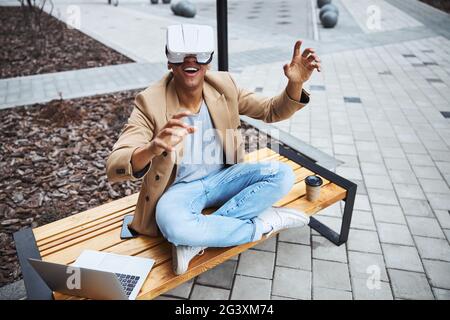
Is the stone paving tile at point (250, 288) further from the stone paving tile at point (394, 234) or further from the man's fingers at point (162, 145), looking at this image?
the man's fingers at point (162, 145)

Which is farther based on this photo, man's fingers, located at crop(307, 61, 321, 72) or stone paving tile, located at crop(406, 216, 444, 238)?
stone paving tile, located at crop(406, 216, 444, 238)

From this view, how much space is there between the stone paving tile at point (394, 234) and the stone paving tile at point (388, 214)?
0.23 ft

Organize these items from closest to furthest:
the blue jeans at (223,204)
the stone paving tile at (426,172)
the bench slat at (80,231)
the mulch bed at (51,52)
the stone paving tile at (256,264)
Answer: the blue jeans at (223,204) < the bench slat at (80,231) < the stone paving tile at (256,264) < the stone paving tile at (426,172) < the mulch bed at (51,52)

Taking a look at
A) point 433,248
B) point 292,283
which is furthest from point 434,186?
point 292,283

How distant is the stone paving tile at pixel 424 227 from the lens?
3066 millimetres

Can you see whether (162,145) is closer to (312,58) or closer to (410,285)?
(312,58)

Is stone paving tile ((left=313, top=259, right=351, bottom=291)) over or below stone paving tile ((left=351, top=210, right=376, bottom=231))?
below

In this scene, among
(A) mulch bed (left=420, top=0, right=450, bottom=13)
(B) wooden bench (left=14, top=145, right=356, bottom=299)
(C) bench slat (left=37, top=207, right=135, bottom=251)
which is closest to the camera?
(B) wooden bench (left=14, top=145, right=356, bottom=299)

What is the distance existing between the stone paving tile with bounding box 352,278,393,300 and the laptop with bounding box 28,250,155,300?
5.08 ft

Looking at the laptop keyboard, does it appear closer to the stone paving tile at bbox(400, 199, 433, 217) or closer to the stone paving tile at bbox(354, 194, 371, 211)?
the stone paving tile at bbox(354, 194, 371, 211)

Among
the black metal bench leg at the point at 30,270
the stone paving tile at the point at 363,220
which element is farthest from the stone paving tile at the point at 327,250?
the black metal bench leg at the point at 30,270

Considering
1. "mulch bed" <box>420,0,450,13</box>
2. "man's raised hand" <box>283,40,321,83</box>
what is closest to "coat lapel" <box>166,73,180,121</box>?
"man's raised hand" <box>283,40,321,83</box>

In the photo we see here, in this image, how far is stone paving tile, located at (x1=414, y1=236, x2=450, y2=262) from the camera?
9.29 feet

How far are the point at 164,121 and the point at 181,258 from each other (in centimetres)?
88
